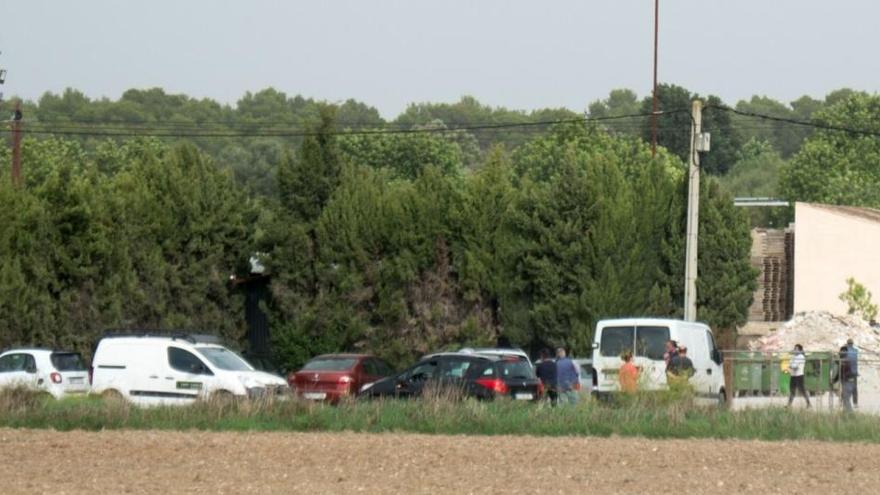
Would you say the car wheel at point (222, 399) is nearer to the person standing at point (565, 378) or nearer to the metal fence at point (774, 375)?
the person standing at point (565, 378)

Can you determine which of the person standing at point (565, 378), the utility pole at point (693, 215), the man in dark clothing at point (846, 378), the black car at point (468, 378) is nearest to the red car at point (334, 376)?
the black car at point (468, 378)

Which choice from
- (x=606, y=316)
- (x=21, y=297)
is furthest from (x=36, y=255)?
(x=606, y=316)

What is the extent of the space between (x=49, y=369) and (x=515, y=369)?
1106 cm

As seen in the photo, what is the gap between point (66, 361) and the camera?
123 ft

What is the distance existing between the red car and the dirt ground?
9315 mm

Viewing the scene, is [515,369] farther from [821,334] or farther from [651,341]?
[821,334]

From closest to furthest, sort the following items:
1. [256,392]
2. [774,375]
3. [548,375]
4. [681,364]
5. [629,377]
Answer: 1. [629,377]
2. [256,392]
3. [681,364]
4. [548,375]
5. [774,375]

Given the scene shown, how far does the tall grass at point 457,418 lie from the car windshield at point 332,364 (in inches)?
321

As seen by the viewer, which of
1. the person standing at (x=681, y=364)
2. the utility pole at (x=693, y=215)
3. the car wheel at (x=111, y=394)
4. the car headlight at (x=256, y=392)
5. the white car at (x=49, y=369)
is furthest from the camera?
the utility pole at (x=693, y=215)

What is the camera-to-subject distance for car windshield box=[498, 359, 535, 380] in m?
32.3

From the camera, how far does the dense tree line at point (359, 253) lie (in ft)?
145

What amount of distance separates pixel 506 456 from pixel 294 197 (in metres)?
26.0

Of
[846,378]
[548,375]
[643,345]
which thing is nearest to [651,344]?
[643,345]

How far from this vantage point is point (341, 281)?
45.9m
